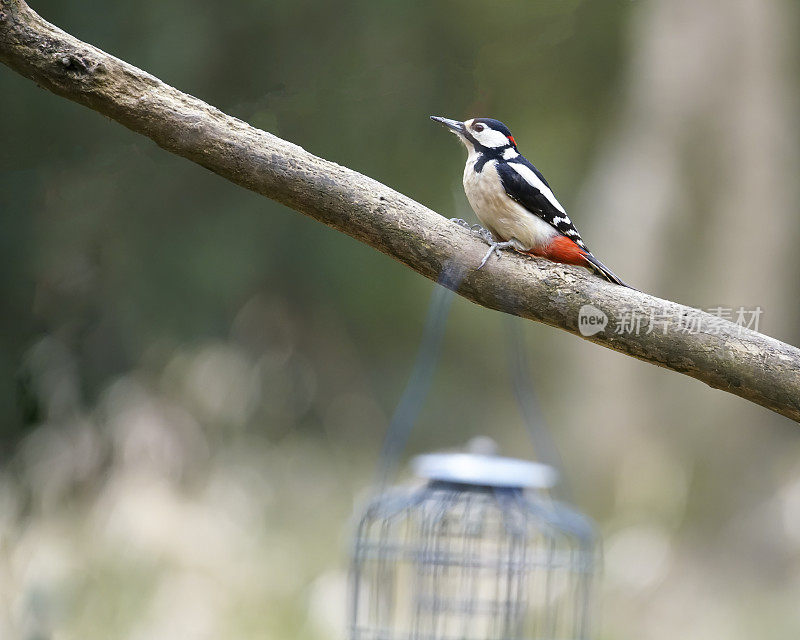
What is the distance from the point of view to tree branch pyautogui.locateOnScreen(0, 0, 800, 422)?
70.0 inches

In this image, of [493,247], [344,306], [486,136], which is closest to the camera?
[493,247]

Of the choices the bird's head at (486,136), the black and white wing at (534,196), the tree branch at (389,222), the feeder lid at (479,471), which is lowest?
the feeder lid at (479,471)

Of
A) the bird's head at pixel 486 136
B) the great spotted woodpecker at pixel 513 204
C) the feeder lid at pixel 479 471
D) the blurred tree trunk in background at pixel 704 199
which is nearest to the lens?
the great spotted woodpecker at pixel 513 204

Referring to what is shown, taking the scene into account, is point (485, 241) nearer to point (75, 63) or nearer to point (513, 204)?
point (513, 204)

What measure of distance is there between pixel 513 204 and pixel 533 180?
12cm

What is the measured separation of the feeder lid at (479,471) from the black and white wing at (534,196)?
602 millimetres

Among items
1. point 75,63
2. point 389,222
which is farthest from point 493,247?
point 75,63

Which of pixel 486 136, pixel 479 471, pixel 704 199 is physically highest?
pixel 704 199

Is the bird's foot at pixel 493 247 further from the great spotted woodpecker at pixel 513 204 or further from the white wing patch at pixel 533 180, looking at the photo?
the white wing patch at pixel 533 180

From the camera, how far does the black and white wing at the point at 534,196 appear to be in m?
2.21

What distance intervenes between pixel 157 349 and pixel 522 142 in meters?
2.55

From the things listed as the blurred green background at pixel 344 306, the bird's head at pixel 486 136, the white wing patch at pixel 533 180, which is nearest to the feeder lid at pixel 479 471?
the white wing patch at pixel 533 180

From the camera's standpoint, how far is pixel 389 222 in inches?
73.9

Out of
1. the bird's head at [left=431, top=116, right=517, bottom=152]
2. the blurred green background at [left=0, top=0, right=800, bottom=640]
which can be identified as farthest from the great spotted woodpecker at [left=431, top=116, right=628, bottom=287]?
the blurred green background at [left=0, top=0, right=800, bottom=640]
